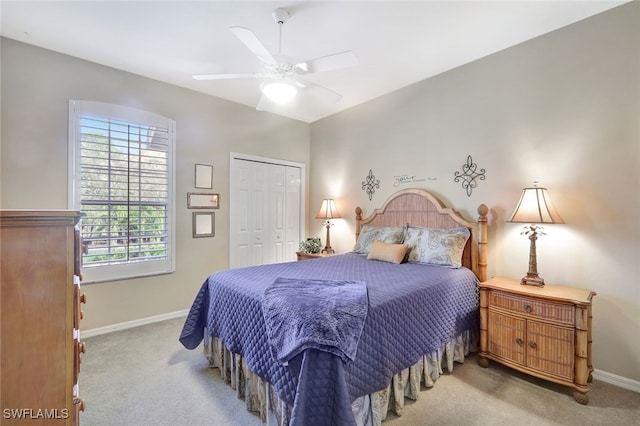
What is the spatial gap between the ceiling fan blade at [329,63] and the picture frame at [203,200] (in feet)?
7.58

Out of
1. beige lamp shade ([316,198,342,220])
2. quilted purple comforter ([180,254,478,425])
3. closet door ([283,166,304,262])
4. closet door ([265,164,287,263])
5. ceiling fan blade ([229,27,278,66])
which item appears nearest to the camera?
quilted purple comforter ([180,254,478,425])

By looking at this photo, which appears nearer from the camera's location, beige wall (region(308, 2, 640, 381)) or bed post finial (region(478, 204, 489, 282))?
beige wall (region(308, 2, 640, 381))

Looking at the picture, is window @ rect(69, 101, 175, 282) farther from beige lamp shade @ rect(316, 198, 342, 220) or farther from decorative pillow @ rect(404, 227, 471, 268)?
decorative pillow @ rect(404, 227, 471, 268)

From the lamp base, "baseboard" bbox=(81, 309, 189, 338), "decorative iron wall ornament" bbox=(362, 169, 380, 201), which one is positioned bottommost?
"baseboard" bbox=(81, 309, 189, 338)

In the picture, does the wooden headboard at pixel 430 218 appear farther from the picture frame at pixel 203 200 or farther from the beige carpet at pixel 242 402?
the picture frame at pixel 203 200

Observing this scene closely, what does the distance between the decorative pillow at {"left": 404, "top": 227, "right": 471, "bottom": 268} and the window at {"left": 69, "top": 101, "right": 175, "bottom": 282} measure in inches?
115

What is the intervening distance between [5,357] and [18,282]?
24 cm

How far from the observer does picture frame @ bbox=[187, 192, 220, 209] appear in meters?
3.74

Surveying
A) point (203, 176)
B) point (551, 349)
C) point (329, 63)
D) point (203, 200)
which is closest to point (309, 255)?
point (203, 200)

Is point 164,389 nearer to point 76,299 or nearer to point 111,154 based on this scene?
point 76,299

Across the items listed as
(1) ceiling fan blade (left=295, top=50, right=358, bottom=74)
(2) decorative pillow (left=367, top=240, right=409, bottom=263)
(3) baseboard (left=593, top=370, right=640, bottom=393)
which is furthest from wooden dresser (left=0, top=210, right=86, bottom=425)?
(3) baseboard (left=593, top=370, right=640, bottom=393)

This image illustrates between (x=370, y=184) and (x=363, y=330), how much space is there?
9.15ft

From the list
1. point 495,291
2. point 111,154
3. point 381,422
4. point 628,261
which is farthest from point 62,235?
point 628,261

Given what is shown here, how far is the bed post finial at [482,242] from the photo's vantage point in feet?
9.16
